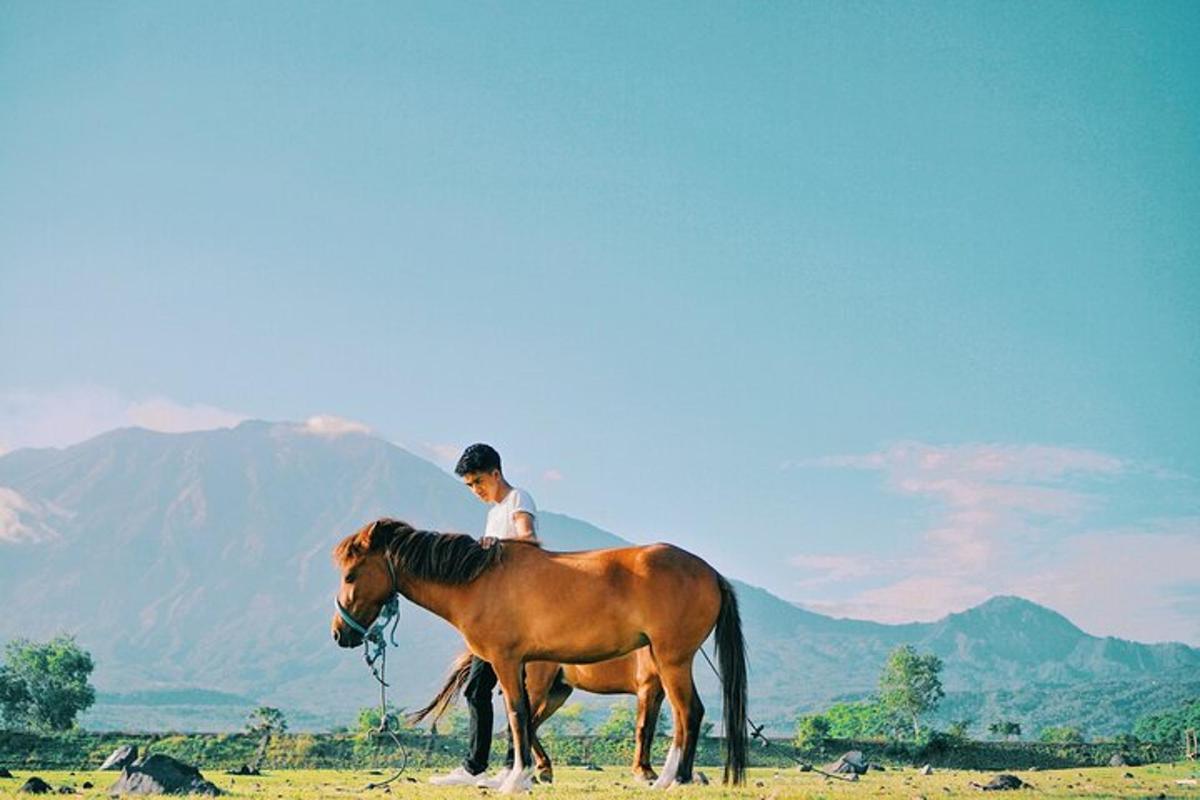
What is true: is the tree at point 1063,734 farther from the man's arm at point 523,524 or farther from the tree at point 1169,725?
the man's arm at point 523,524

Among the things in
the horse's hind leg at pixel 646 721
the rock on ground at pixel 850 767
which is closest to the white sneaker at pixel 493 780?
the horse's hind leg at pixel 646 721

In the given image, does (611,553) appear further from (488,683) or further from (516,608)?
(488,683)

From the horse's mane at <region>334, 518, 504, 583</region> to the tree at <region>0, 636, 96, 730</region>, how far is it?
223ft

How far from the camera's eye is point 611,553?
35.2 ft

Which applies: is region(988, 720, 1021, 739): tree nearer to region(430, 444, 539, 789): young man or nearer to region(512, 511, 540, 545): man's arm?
region(430, 444, 539, 789): young man

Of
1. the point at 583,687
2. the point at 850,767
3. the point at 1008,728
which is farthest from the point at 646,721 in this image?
the point at 1008,728

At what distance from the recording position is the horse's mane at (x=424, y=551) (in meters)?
10.9

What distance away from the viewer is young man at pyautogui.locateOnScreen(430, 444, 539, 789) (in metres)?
12.1

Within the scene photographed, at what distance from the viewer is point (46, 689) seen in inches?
2975

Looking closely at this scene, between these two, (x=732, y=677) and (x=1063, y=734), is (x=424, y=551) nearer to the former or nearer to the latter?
(x=732, y=677)

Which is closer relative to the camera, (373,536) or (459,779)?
(373,536)

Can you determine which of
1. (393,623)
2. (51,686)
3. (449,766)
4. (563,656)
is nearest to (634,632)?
(563,656)

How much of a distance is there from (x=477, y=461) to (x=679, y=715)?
307 centimetres

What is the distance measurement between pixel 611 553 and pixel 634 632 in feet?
2.16
